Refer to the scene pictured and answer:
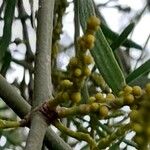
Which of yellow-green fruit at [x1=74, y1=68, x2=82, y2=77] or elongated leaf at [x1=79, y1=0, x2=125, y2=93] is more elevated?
yellow-green fruit at [x1=74, y1=68, x2=82, y2=77]

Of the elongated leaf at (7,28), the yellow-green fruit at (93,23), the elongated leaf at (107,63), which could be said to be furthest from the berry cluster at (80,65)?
the elongated leaf at (7,28)

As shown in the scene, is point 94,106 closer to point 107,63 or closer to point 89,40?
point 89,40

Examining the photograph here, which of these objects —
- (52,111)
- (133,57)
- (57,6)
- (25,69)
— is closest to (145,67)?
(52,111)

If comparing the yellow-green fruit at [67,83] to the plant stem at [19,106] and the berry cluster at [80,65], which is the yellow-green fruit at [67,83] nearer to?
the berry cluster at [80,65]

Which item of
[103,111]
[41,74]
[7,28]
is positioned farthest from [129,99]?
[7,28]

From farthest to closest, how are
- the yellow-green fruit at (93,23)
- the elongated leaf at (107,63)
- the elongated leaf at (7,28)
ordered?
the elongated leaf at (7,28) < the elongated leaf at (107,63) < the yellow-green fruit at (93,23)

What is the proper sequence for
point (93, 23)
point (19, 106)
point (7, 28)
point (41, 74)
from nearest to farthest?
point (93, 23)
point (41, 74)
point (19, 106)
point (7, 28)

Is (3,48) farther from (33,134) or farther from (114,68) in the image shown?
(33,134)

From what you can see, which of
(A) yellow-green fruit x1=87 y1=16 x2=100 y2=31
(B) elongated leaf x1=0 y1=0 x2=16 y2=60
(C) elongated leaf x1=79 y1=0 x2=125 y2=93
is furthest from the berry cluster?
(B) elongated leaf x1=0 y1=0 x2=16 y2=60

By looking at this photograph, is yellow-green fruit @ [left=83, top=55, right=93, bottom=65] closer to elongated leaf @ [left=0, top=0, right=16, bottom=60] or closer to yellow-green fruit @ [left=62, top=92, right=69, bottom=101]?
yellow-green fruit @ [left=62, top=92, right=69, bottom=101]

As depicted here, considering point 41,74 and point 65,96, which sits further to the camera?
point 41,74

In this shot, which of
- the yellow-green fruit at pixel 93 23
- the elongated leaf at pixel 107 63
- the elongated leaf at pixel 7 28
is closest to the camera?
the yellow-green fruit at pixel 93 23

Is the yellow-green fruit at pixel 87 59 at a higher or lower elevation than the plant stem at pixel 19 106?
higher
